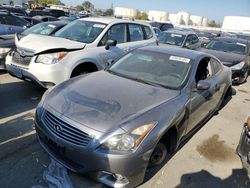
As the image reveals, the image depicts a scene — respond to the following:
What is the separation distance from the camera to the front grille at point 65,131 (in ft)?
9.42

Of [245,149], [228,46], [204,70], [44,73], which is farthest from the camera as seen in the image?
[228,46]

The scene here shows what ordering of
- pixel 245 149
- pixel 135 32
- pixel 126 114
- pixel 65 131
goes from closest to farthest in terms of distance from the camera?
pixel 65 131 → pixel 126 114 → pixel 245 149 → pixel 135 32

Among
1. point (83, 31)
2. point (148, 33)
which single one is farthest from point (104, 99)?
point (148, 33)

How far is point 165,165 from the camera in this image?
3746mm

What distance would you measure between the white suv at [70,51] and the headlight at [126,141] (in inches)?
112

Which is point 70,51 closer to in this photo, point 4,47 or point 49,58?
point 49,58

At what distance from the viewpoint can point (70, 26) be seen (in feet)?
22.5

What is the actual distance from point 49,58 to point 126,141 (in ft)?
10.3

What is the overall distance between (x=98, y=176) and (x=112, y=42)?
3.90 m

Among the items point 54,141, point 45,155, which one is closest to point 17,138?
point 45,155

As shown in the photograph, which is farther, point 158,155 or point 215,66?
point 215,66

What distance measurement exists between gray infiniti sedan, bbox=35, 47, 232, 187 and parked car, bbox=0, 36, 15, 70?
134 inches

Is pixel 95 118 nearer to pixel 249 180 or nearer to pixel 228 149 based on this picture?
pixel 249 180

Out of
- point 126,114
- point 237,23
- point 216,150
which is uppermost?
point 126,114
